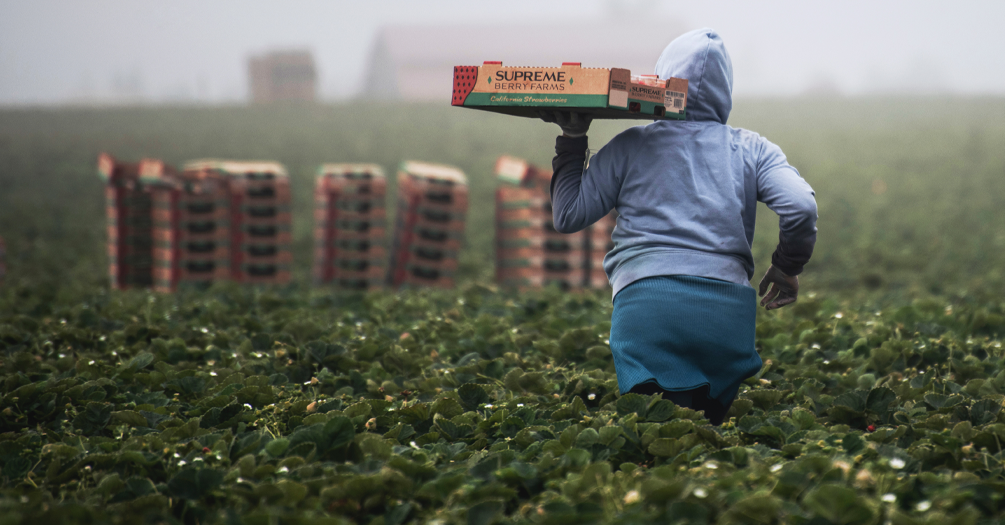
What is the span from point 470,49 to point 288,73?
24.1m

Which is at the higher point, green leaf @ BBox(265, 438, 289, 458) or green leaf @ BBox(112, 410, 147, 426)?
green leaf @ BBox(265, 438, 289, 458)

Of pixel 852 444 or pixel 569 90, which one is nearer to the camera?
pixel 852 444

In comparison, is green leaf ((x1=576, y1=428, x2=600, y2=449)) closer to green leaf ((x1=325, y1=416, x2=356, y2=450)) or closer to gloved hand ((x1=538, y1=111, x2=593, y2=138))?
green leaf ((x1=325, y1=416, x2=356, y2=450))

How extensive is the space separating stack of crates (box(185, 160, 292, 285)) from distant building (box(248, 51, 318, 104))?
24.2 m

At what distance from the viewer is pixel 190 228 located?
323 inches

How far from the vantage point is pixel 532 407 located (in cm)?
327

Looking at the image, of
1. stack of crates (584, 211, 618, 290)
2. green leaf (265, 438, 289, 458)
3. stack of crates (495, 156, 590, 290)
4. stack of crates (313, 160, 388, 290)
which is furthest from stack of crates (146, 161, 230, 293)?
green leaf (265, 438, 289, 458)

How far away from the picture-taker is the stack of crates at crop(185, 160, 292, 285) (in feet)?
27.1

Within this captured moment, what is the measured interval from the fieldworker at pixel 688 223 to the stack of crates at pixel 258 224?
593cm

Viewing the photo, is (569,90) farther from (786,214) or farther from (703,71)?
(786,214)

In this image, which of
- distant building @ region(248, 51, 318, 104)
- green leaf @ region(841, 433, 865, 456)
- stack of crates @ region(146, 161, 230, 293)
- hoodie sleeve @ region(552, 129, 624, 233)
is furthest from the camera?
distant building @ region(248, 51, 318, 104)

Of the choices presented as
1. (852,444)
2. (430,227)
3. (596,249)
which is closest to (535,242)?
(596,249)

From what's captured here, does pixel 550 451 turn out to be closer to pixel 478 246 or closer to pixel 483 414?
pixel 483 414

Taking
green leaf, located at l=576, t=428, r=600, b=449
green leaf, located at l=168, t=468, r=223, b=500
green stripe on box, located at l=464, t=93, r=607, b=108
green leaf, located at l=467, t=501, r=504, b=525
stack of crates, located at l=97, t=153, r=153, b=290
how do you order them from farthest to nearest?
stack of crates, located at l=97, t=153, r=153, b=290 < green stripe on box, located at l=464, t=93, r=607, b=108 < green leaf, located at l=576, t=428, r=600, b=449 < green leaf, located at l=168, t=468, r=223, b=500 < green leaf, located at l=467, t=501, r=504, b=525
